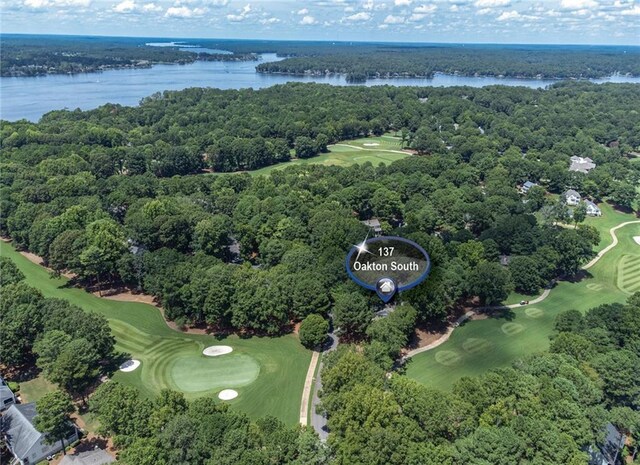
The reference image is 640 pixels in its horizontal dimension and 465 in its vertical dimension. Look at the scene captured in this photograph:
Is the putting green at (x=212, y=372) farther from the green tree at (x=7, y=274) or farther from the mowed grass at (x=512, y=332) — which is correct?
the green tree at (x=7, y=274)

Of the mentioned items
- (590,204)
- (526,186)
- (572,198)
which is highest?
(526,186)

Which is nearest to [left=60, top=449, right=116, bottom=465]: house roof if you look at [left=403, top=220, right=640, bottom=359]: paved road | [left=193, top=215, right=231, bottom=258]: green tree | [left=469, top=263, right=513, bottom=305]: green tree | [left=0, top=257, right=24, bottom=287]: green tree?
[left=0, top=257, right=24, bottom=287]: green tree

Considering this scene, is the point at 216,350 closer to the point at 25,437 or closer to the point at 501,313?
the point at 25,437

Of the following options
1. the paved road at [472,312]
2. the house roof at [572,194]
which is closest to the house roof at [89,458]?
the paved road at [472,312]

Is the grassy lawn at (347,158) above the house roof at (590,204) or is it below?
above

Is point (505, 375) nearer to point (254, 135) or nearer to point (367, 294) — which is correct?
point (367, 294)

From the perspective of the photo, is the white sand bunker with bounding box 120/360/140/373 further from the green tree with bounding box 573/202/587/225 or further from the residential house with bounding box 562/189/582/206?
the residential house with bounding box 562/189/582/206

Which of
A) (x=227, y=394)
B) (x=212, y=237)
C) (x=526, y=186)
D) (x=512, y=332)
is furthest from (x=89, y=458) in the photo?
(x=526, y=186)
